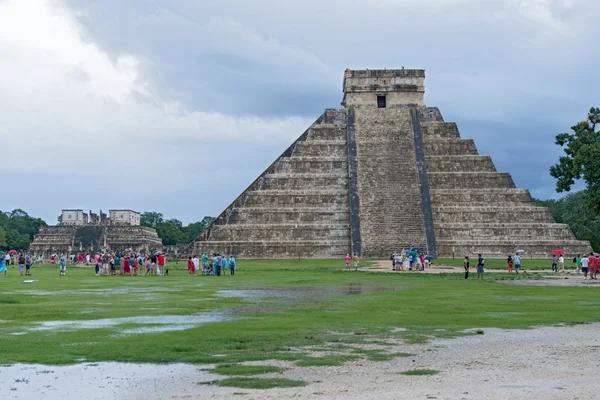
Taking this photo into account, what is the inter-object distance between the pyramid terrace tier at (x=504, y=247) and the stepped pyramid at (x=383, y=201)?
54mm

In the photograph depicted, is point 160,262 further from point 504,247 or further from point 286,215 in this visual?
point 504,247

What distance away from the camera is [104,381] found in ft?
26.4

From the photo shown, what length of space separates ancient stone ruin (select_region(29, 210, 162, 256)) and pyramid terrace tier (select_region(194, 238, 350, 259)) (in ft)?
69.4

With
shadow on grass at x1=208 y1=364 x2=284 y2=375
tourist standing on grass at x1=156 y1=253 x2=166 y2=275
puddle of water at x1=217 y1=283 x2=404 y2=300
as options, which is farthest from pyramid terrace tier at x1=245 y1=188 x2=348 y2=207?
shadow on grass at x1=208 y1=364 x2=284 y2=375

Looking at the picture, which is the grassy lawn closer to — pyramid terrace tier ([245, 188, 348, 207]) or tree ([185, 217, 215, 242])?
pyramid terrace tier ([245, 188, 348, 207])

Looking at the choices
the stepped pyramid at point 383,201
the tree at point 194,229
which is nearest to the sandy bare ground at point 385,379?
the stepped pyramid at point 383,201

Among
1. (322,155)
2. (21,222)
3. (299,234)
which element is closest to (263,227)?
(299,234)

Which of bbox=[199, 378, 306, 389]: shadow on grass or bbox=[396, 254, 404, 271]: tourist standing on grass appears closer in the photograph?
bbox=[199, 378, 306, 389]: shadow on grass

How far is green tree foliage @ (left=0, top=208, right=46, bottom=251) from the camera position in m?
93.8

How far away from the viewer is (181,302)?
17.0 metres

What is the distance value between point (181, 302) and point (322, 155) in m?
33.2

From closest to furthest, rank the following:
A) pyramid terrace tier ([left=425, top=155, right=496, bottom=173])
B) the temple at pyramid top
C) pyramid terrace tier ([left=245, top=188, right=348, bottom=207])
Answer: pyramid terrace tier ([left=245, top=188, right=348, bottom=207]) → pyramid terrace tier ([left=425, top=155, right=496, bottom=173]) → the temple at pyramid top

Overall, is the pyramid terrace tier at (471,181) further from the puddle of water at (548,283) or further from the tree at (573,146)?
the puddle of water at (548,283)

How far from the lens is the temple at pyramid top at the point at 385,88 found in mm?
52656
